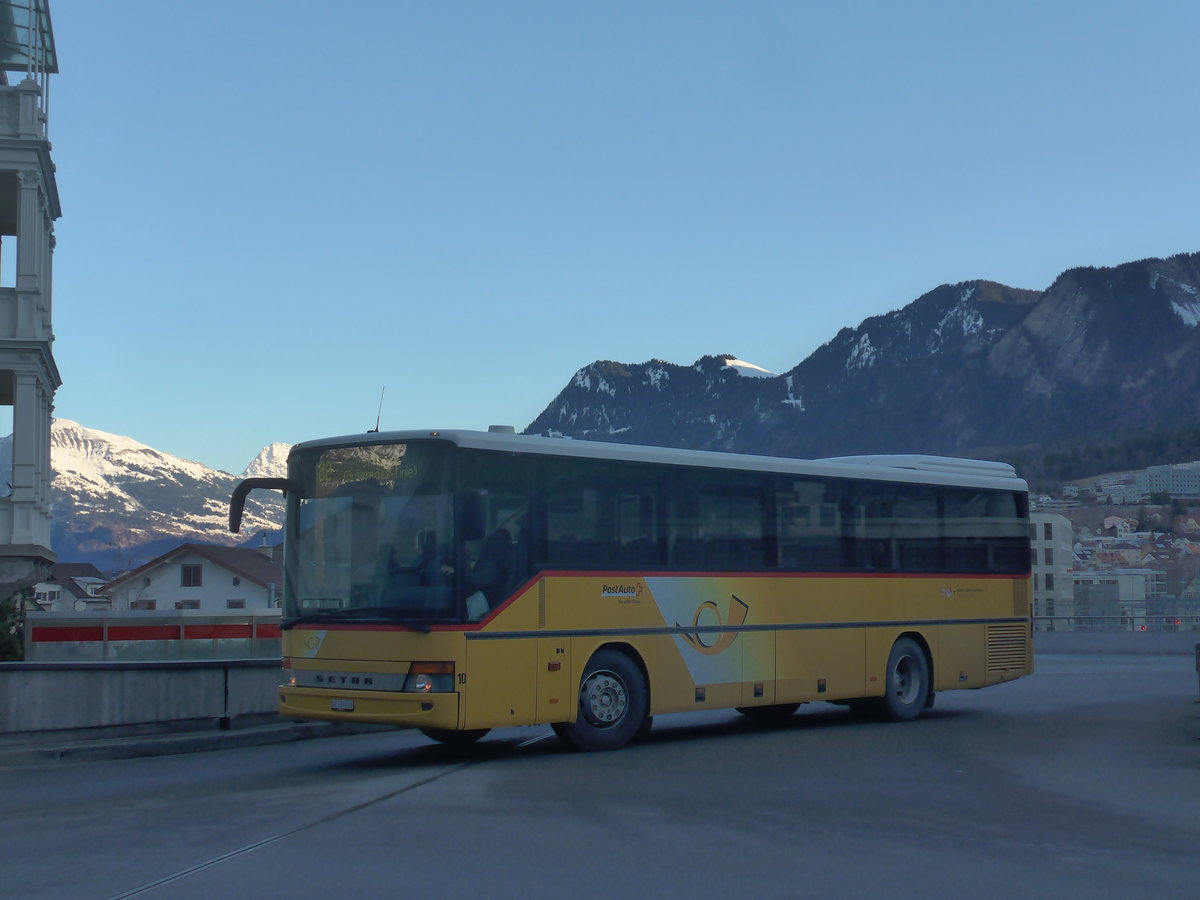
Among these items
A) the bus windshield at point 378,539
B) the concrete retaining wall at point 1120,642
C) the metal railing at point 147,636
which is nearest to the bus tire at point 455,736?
the bus windshield at point 378,539

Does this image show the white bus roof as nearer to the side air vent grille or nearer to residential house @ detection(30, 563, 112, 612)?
the side air vent grille

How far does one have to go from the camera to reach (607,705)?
14.3 metres

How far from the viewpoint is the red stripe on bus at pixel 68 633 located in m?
24.6

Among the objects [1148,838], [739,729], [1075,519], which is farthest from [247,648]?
[1075,519]

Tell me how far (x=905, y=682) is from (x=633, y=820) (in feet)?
30.7

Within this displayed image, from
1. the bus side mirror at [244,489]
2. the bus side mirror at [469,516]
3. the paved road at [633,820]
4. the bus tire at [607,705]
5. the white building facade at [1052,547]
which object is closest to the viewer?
the paved road at [633,820]

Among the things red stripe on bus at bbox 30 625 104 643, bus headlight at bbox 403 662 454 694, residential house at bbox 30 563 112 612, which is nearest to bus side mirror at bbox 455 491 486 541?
bus headlight at bbox 403 662 454 694

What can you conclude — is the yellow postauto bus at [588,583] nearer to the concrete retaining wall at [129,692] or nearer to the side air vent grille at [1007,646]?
the side air vent grille at [1007,646]

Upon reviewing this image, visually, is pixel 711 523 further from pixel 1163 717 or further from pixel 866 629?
pixel 1163 717

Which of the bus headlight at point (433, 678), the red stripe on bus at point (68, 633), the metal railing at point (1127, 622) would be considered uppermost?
the red stripe on bus at point (68, 633)

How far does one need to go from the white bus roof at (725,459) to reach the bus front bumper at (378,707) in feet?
7.33

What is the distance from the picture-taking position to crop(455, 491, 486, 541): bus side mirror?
42.7 ft

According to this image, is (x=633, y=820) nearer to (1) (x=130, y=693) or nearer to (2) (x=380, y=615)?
(2) (x=380, y=615)

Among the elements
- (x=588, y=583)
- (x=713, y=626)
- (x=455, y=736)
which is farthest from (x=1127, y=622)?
(x=588, y=583)
